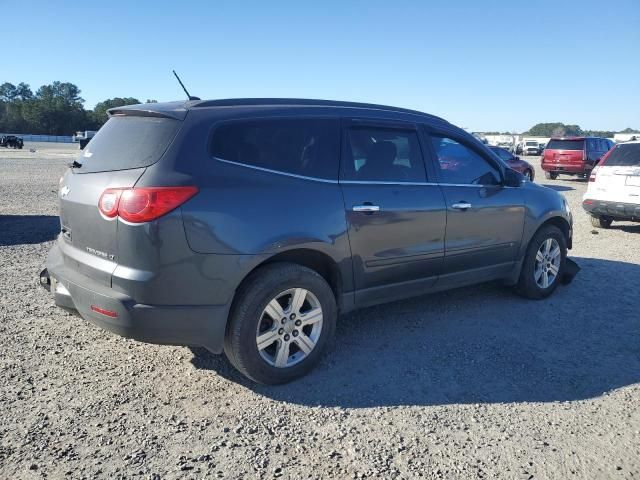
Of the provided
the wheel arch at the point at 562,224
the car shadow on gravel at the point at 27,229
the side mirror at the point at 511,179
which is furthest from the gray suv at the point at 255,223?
the car shadow on gravel at the point at 27,229

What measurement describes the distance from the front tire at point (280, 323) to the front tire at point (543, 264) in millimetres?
2582

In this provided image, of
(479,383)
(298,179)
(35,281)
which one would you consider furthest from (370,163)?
(35,281)

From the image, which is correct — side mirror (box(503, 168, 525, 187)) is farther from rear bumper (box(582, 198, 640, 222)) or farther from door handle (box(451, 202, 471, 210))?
rear bumper (box(582, 198, 640, 222))

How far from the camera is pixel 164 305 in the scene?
10.0ft

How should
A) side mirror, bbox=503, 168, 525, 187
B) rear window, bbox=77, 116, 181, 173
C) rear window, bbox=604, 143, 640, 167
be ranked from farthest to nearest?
rear window, bbox=604, 143, 640, 167 → side mirror, bbox=503, 168, 525, 187 → rear window, bbox=77, 116, 181, 173

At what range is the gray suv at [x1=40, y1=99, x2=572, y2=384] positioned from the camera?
3043mm

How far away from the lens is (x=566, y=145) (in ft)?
69.9

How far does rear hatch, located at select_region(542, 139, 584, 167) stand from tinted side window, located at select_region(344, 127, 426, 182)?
19.0 meters

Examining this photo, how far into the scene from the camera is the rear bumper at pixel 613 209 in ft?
29.1

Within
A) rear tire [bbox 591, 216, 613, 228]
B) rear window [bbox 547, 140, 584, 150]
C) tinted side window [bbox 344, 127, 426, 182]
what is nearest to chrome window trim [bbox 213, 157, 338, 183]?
tinted side window [bbox 344, 127, 426, 182]

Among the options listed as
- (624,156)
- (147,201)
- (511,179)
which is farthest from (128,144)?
(624,156)

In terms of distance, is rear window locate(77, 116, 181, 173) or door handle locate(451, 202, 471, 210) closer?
rear window locate(77, 116, 181, 173)

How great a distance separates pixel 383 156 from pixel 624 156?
290 inches

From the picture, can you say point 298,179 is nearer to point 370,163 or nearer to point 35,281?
point 370,163
